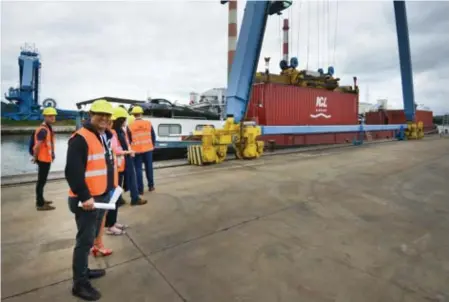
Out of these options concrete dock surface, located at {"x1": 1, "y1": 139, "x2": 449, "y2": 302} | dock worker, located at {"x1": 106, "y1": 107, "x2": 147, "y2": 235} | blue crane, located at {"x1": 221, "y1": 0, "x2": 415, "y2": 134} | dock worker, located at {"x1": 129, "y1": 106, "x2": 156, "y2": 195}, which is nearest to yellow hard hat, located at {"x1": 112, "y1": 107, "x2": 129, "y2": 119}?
dock worker, located at {"x1": 106, "y1": 107, "x2": 147, "y2": 235}

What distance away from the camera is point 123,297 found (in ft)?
6.89

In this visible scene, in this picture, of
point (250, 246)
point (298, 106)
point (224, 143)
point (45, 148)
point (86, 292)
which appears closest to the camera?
point (86, 292)

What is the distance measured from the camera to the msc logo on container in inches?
611

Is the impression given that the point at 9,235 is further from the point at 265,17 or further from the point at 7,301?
the point at 265,17

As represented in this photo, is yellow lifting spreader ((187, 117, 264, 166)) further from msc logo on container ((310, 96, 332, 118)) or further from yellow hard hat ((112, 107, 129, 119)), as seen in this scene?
msc logo on container ((310, 96, 332, 118))

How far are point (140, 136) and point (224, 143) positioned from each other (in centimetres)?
434

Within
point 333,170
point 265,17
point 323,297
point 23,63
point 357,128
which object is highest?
point 23,63

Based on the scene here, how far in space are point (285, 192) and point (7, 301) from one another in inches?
167

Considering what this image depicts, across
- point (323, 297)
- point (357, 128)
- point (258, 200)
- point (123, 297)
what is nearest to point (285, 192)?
point (258, 200)

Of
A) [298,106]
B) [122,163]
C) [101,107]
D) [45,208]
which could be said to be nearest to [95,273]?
[101,107]

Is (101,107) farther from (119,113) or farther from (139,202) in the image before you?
(139,202)

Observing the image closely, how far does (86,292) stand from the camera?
2.08 meters

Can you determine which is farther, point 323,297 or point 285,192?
point 285,192

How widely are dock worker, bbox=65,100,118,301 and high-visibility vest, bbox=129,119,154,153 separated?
2659mm
